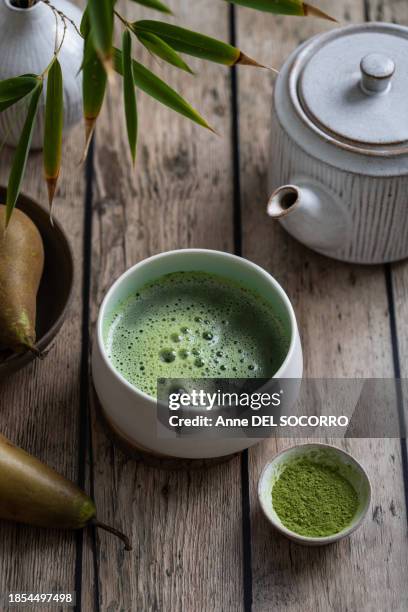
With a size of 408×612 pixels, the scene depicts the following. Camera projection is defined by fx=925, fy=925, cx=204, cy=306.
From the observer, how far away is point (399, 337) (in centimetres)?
102

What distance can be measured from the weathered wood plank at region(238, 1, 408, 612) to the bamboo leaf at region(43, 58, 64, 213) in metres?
0.31

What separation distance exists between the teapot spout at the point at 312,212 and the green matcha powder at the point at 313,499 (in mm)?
259

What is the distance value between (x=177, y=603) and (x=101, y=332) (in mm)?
261

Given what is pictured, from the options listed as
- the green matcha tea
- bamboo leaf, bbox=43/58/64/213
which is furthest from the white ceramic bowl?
bamboo leaf, bbox=43/58/64/213

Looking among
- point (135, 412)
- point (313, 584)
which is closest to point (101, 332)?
point (135, 412)

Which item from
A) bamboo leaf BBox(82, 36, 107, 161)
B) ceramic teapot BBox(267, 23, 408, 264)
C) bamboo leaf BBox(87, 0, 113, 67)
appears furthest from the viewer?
ceramic teapot BBox(267, 23, 408, 264)

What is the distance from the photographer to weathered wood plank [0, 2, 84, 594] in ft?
2.84

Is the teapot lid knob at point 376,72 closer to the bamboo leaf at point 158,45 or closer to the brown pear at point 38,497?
the bamboo leaf at point 158,45

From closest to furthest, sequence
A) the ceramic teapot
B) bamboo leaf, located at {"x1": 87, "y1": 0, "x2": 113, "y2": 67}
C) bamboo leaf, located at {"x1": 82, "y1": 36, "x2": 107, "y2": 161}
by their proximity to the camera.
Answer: bamboo leaf, located at {"x1": 87, "y1": 0, "x2": 113, "y2": 67}
bamboo leaf, located at {"x1": 82, "y1": 36, "x2": 107, "y2": 161}
the ceramic teapot

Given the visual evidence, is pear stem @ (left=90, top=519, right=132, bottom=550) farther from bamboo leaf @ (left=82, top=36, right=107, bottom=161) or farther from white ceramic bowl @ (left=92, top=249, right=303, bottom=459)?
bamboo leaf @ (left=82, top=36, right=107, bottom=161)

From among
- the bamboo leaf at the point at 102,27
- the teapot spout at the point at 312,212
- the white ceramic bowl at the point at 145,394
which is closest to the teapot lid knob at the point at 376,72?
the teapot spout at the point at 312,212

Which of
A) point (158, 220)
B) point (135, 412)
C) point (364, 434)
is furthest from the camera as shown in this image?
point (158, 220)

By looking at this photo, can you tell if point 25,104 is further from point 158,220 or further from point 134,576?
point 134,576

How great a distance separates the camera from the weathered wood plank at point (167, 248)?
0.86 m
